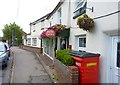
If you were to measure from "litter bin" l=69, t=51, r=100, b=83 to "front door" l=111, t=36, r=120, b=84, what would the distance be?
22.5 inches

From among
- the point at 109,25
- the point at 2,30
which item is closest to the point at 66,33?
the point at 109,25

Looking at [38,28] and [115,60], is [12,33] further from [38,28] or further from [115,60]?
[115,60]

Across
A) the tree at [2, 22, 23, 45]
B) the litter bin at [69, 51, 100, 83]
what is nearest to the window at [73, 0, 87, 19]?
the litter bin at [69, 51, 100, 83]

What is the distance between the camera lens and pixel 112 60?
6.64m

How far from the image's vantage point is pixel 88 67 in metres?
6.82

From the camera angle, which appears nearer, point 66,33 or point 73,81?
point 73,81

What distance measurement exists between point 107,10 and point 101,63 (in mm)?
1819

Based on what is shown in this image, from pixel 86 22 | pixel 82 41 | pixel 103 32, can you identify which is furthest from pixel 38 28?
pixel 103 32

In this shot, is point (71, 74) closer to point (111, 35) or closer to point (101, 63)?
point (101, 63)

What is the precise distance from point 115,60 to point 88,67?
91 centimetres

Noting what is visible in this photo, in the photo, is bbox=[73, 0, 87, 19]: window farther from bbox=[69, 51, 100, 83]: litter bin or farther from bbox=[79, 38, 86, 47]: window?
bbox=[69, 51, 100, 83]: litter bin

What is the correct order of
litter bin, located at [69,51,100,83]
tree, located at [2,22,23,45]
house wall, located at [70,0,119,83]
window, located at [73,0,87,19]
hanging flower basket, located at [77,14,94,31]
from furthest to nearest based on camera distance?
tree, located at [2,22,23,45], window, located at [73,0,87,19], hanging flower basket, located at [77,14,94,31], litter bin, located at [69,51,100,83], house wall, located at [70,0,119,83]

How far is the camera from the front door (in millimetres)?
6370

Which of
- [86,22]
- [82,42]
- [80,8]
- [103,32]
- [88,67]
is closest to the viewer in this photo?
[88,67]
